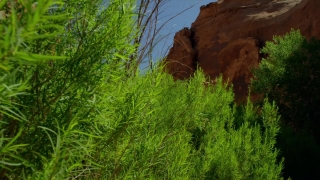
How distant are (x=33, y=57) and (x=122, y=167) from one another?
1053mm

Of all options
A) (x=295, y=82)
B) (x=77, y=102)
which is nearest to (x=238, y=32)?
(x=295, y=82)

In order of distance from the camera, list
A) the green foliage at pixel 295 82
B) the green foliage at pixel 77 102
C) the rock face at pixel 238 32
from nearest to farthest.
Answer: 1. the green foliage at pixel 77 102
2. the green foliage at pixel 295 82
3. the rock face at pixel 238 32

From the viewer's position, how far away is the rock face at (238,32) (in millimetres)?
16469

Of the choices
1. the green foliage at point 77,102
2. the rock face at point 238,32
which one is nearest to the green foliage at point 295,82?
the rock face at point 238,32

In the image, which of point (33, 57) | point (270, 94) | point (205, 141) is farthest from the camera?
point (270, 94)

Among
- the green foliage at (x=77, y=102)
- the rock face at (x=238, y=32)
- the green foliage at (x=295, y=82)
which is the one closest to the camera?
the green foliage at (x=77, y=102)

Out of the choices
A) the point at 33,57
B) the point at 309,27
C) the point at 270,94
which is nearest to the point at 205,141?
the point at 33,57

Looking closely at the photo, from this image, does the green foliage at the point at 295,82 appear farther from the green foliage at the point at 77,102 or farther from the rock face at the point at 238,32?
the green foliage at the point at 77,102

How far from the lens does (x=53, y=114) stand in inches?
43.3

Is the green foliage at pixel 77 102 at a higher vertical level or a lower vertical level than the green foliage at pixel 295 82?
higher

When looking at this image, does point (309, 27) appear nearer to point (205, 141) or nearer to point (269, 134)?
point (269, 134)

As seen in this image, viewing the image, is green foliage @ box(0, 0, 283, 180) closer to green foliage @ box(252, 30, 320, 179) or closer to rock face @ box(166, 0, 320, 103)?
green foliage @ box(252, 30, 320, 179)

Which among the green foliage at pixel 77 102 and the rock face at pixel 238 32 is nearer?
the green foliage at pixel 77 102

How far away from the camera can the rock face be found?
16.5 meters
